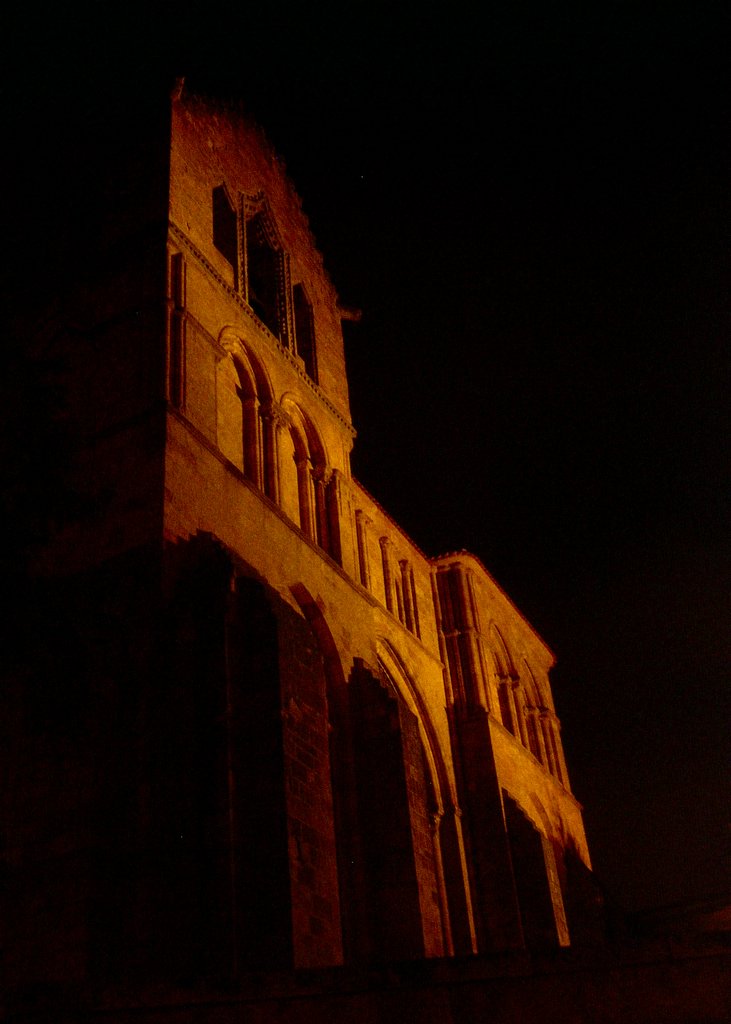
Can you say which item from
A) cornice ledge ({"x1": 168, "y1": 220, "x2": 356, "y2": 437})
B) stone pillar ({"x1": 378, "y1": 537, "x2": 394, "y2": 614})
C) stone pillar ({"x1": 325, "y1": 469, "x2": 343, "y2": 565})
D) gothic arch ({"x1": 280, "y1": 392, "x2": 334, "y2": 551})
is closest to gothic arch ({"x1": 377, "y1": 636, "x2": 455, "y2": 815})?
stone pillar ({"x1": 378, "y1": 537, "x2": 394, "y2": 614})

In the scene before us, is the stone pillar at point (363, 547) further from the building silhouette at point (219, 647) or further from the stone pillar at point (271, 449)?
the stone pillar at point (271, 449)

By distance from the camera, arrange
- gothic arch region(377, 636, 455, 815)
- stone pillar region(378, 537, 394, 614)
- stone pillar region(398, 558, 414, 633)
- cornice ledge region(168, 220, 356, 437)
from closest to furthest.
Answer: cornice ledge region(168, 220, 356, 437) < gothic arch region(377, 636, 455, 815) < stone pillar region(378, 537, 394, 614) < stone pillar region(398, 558, 414, 633)

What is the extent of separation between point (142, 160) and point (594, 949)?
1485cm

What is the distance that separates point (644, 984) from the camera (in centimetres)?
812

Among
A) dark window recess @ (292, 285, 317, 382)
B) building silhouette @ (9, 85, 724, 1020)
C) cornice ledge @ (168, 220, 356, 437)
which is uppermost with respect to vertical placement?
dark window recess @ (292, 285, 317, 382)

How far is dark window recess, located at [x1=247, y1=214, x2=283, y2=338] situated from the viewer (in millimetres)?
20469

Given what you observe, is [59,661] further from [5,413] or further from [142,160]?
[142,160]

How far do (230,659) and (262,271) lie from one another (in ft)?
36.9

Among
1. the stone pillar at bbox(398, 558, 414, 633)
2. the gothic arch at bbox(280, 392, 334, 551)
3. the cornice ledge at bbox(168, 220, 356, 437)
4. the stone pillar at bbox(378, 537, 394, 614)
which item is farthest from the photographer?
the stone pillar at bbox(398, 558, 414, 633)

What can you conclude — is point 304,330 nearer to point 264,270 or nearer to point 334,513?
point 264,270

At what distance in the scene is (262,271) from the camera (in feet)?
69.1

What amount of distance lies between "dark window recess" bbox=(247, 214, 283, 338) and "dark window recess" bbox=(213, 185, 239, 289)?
111 centimetres

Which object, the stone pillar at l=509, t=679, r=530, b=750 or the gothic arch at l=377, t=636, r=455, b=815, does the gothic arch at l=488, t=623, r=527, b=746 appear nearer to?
the stone pillar at l=509, t=679, r=530, b=750

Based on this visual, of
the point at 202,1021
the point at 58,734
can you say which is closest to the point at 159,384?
the point at 58,734
